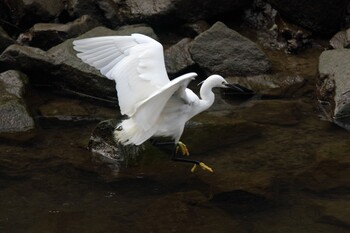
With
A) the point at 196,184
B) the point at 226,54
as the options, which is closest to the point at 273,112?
the point at 226,54

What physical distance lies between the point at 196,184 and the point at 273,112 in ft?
5.70

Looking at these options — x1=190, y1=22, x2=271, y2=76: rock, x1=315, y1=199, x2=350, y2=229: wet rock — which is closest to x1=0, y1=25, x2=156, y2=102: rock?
x1=190, y1=22, x2=271, y2=76: rock

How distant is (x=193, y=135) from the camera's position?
264 inches

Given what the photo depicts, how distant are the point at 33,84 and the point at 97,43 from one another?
95.4 inches

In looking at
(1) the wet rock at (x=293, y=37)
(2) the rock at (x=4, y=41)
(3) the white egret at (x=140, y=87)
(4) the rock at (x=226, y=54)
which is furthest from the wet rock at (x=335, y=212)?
(2) the rock at (x=4, y=41)

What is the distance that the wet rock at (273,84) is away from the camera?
7.82 meters

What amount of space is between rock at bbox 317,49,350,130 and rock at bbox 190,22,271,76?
0.77 m

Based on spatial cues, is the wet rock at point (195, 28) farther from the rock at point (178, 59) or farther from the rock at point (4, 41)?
the rock at point (4, 41)

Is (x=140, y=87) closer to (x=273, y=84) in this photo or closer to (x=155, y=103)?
(x=155, y=103)

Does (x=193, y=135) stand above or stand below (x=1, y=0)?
below

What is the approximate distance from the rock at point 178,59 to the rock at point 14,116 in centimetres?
169

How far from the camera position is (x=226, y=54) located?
8.12 meters

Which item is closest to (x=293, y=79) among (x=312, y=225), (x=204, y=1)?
(x=204, y=1)

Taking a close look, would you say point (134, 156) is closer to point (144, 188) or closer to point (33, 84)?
point (144, 188)
